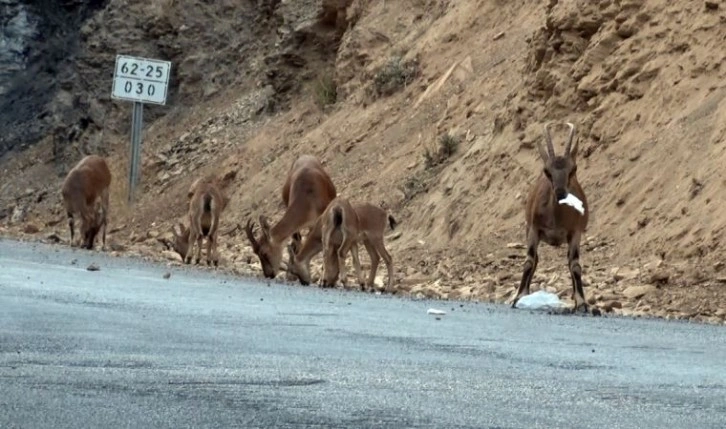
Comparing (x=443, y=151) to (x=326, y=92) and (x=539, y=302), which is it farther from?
(x=539, y=302)

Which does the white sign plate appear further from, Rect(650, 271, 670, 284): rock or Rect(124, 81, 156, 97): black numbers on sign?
Rect(650, 271, 670, 284): rock

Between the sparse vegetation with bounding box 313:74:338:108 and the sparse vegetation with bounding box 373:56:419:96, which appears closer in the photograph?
the sparse vegetation with bounding box 373:56:419:96

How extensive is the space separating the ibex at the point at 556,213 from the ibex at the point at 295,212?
6168 millimetres

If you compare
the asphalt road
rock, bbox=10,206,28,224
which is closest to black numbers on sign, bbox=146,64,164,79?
rock, bbox=10,206,28,224

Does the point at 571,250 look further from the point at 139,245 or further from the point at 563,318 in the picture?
the point at 139,245

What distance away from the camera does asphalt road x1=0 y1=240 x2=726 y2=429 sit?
8.98 metres

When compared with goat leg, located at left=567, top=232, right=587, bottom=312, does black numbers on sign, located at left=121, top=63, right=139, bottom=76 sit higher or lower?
higher

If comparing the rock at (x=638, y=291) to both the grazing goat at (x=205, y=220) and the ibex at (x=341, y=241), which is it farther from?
the grazing goat at (x=205, y=220)

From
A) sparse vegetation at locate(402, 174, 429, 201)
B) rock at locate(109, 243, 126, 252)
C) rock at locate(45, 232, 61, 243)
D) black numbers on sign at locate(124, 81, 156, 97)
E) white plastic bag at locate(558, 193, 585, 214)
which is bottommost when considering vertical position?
rock at locate(109, 243, 126, 252)

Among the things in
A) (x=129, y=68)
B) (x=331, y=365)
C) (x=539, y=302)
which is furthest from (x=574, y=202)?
(x=129, y=68)

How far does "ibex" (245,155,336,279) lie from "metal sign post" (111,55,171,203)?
10.9 metres

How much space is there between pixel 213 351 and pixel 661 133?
14348 mm

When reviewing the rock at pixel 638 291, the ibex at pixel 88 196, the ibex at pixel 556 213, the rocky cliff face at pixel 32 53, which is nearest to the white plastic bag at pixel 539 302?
the ibex at pixel 556 213

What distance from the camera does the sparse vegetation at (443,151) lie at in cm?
3084
